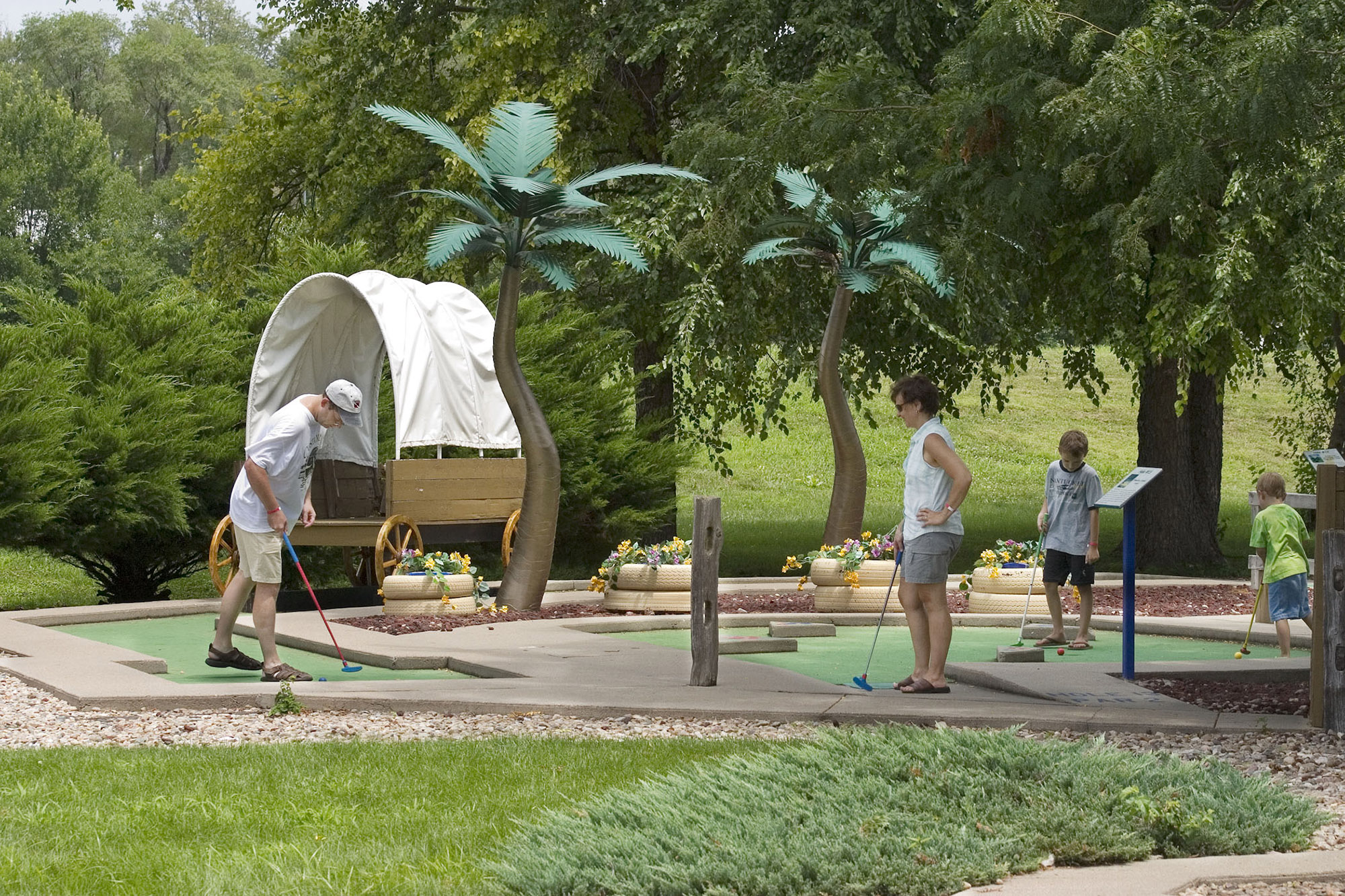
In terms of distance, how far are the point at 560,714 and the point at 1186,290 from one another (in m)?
7.41

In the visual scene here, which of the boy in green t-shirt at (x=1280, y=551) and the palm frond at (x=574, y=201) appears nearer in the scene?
the boy in green t-shirt at (x=1280, y=551)

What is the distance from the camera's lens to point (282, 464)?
28.7 feet

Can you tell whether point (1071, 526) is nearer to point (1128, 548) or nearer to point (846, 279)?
point (1128, 548)

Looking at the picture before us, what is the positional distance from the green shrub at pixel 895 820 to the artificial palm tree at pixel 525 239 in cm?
700

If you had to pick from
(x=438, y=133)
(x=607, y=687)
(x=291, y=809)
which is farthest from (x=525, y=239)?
(x=291, y=809)

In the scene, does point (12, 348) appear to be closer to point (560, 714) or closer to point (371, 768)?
point (560, 714)

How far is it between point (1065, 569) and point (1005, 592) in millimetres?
2218

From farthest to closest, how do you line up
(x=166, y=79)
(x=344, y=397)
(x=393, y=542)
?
Answer: (x=166, y=79) < (x=393, y=542) < (x=344, y=397)

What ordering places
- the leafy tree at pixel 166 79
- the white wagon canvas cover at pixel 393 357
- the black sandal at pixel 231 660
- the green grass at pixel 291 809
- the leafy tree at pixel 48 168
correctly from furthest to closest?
1. the leafy tree at pixel 166 79
2. the leafy tree at pixel 48 168
3. the white wagon canvas cover at pixel 393 357
4. the black sandal at pixel 231 660
5. the green grass at pixel 291 809

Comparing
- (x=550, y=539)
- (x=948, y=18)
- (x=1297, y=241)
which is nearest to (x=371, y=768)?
(x=550, y=539)

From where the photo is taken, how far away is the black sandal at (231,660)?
9.28m

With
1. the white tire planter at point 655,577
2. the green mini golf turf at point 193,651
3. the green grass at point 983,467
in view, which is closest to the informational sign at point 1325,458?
the green mini golf turf at point 193,651

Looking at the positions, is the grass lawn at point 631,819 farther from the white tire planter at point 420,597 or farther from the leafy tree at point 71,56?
the leafy tree at point 71,56

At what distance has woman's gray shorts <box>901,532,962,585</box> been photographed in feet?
27.2
